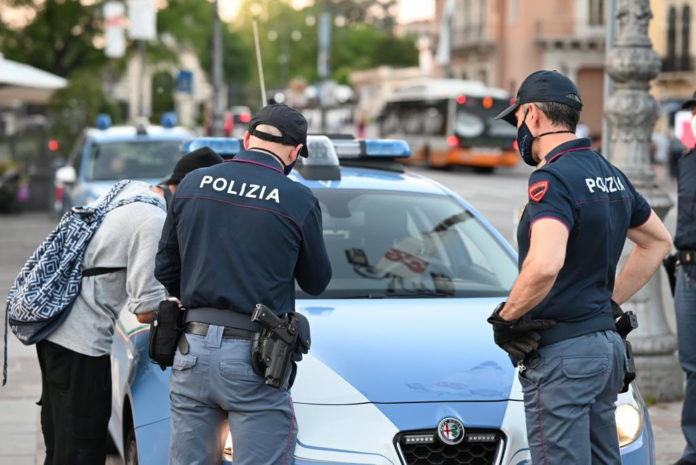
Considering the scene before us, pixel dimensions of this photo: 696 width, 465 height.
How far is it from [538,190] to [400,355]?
3.54 ft

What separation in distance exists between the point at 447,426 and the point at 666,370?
416 cm

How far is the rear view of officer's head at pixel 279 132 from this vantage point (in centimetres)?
391

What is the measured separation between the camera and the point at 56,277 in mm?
4770

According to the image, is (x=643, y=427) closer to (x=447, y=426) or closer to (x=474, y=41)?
(x=447, y=426)

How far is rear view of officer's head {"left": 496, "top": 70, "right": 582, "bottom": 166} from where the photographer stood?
383 centimetres

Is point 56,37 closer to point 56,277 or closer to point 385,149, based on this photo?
point 385,149

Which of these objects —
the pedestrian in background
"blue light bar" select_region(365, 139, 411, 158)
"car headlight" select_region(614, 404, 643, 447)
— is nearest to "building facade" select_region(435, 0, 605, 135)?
"blue light bar" select_region(365, 139, 411, 158)

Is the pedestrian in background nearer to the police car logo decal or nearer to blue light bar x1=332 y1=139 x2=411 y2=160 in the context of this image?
the police car logo decal

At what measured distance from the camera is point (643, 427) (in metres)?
4.41

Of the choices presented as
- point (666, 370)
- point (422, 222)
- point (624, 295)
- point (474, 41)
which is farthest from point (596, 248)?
point (474, 41)

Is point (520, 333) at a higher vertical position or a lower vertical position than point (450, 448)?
higher

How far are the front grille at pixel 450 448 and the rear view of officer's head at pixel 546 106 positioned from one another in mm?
972

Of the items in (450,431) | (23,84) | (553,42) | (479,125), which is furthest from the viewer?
(553,42)

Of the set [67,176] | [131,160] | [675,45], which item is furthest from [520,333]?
[675,45]
